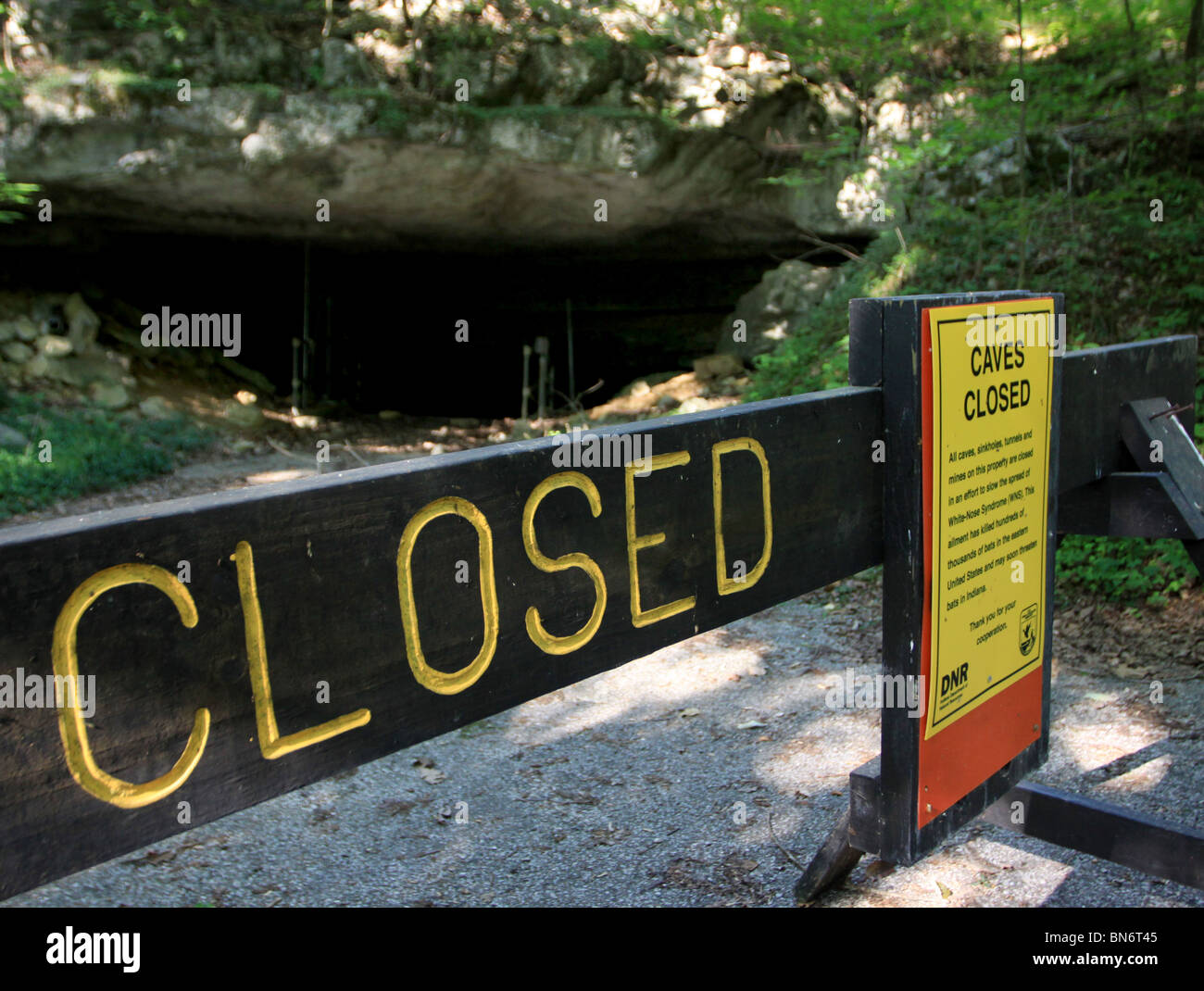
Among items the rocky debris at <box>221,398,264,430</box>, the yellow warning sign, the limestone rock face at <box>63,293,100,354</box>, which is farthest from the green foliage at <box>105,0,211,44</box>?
the yellow warning sign

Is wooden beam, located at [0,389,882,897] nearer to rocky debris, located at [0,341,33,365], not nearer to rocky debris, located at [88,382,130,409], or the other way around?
rocky debris, located at [88,382,130,409]

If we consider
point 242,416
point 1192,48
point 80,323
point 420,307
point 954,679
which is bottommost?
point 954,679

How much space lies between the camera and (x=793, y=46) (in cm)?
964

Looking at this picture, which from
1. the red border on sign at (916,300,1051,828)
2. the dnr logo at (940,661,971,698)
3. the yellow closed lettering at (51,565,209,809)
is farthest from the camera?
the dnr logo at (940,661,971,698)

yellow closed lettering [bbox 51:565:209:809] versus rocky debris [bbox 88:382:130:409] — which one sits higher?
rocky debris [bbox 88:382:130:409]

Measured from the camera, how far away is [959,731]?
187 cm

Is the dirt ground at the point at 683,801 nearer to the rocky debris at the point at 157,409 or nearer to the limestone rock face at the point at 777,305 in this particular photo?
the limestone rock face at the point at 777,305

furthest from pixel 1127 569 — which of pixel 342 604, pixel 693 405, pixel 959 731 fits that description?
pixel 693 405

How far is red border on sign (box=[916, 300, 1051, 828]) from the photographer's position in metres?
1.70

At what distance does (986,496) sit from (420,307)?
15244 millimetres

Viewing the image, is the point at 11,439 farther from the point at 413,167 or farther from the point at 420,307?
the point at 420,307

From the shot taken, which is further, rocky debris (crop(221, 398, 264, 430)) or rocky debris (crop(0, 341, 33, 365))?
rocky debris (crop(221, 398, 264, 430))

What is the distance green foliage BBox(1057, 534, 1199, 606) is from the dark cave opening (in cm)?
839

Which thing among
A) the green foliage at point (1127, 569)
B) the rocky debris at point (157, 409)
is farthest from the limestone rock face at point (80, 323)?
the green foliage at point (1127, 569)
